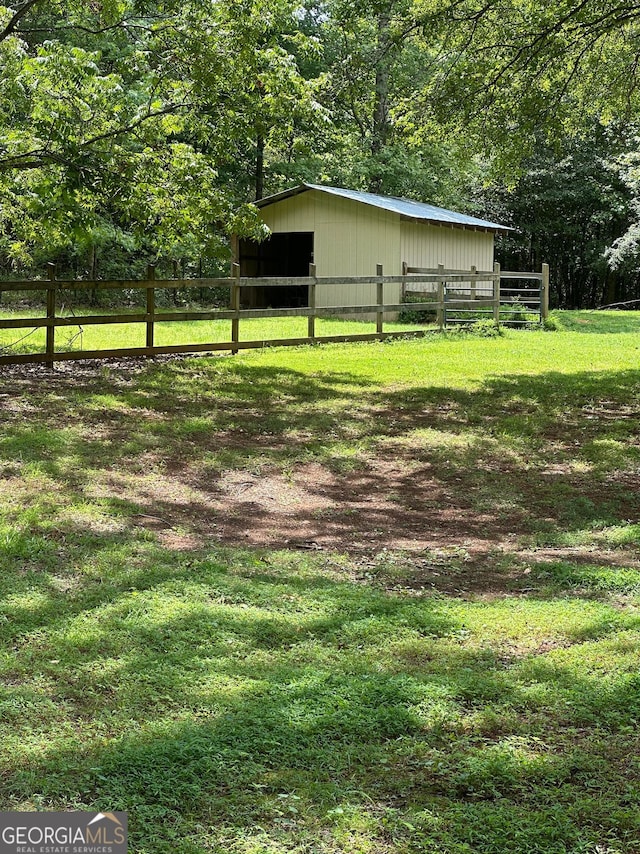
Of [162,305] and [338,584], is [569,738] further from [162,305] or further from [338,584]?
[162,305]

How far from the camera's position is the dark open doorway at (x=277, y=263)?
91.9ft

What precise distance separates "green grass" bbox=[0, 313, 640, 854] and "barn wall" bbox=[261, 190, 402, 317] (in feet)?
52.2

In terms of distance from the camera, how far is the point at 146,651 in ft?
13.1

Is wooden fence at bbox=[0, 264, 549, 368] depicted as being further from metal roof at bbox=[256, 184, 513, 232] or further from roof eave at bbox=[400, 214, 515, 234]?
metal roof at bbox=[256, 184, 513, 232]

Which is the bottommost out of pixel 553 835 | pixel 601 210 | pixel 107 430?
pixel 553 835

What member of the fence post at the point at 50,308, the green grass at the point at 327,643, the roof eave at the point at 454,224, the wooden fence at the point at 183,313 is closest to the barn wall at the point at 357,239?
the roof eave at the point at 454,224

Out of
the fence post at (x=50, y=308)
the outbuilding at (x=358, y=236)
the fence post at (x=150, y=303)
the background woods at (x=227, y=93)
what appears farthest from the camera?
the outbuilding at (x=358, y=236)

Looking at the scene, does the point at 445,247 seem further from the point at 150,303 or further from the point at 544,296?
the point at 150,303

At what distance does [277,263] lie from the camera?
2892 centimetres

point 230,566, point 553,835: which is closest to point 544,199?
point 230,566

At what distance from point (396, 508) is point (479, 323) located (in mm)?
14248

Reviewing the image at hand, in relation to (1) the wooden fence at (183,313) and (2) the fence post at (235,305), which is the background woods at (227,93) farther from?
(2) the fence post at (235,305)

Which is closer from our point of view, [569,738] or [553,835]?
[553,835]

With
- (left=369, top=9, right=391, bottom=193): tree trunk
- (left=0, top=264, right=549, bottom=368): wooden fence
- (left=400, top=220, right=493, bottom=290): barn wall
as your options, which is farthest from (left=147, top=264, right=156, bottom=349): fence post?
(left=369, top=9, right=391, bottom=193): tree trunk
